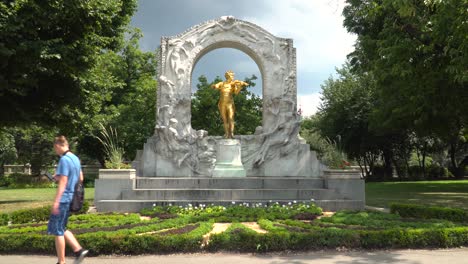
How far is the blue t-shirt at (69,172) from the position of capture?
19.3ft

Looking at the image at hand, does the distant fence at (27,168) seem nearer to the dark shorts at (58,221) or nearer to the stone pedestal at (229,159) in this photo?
the stone pedestal at (229,159)

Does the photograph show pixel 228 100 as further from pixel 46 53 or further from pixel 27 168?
pixel 27 168

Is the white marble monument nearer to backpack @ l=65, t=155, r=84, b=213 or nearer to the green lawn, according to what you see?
the green lawn

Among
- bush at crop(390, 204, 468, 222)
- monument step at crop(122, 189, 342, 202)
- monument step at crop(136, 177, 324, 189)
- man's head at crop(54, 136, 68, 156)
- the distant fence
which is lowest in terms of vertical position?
bush at crop(390, 204, 468, 222)

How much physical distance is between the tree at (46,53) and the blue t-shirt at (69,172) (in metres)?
7.90

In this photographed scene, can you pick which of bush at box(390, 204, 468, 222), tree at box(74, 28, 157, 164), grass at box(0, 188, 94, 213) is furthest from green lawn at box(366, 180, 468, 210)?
tree at box(74, 28, 157, 164)

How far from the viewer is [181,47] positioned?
18.5 metres

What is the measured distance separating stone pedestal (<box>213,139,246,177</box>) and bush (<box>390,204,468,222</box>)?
6.33 meters

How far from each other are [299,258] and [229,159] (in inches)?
376

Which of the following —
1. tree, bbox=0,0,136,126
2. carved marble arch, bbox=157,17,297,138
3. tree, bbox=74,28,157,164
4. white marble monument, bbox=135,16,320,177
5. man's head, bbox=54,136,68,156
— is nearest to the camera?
man's head, bbox=54,136,68,156

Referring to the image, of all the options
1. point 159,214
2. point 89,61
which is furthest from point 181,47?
point 159,214

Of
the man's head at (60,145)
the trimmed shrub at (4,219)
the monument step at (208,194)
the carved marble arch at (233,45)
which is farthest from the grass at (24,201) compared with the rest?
the man's head at (60,145)

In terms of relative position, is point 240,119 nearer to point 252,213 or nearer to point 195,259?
point 252,213

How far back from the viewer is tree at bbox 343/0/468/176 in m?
13.2
